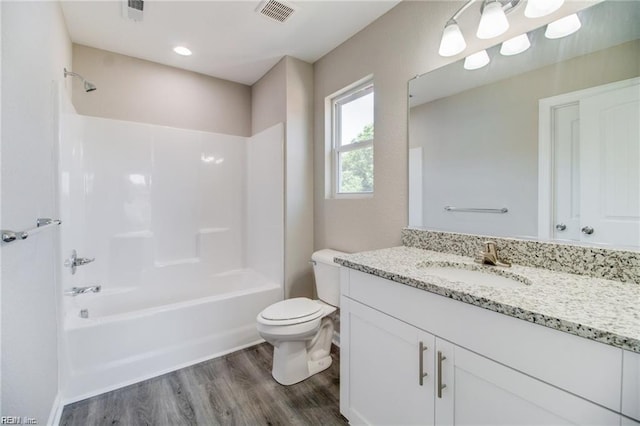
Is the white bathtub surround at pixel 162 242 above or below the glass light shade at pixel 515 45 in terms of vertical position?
below

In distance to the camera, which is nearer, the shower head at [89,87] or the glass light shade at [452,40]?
the glass light shade at [452,40]

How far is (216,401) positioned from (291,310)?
668 millimetres

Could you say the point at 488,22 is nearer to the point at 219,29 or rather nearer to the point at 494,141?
the point at 494,141

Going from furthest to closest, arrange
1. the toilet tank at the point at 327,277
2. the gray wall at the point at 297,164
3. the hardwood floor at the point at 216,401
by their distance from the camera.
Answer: the gray wall at the point at 297,164 → the toilet tank at the point at 327,277 → the hardwood floor at the point at 216,401

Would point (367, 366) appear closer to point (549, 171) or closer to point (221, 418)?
point (221, 418)

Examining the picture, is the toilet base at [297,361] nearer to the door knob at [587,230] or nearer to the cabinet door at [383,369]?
the cabinet door at [383,369]

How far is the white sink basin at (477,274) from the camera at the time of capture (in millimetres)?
1139

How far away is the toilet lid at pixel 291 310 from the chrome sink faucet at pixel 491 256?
3.58 ft

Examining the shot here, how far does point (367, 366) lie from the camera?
1302 mm

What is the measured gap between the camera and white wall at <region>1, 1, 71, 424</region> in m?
0.98

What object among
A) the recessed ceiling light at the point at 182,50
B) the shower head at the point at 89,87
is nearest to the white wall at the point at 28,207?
the shower head at the point at 89,87

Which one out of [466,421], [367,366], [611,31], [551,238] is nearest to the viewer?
[466,421]

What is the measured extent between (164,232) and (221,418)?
5.75 ft

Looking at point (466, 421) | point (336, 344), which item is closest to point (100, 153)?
point (336, 344)
